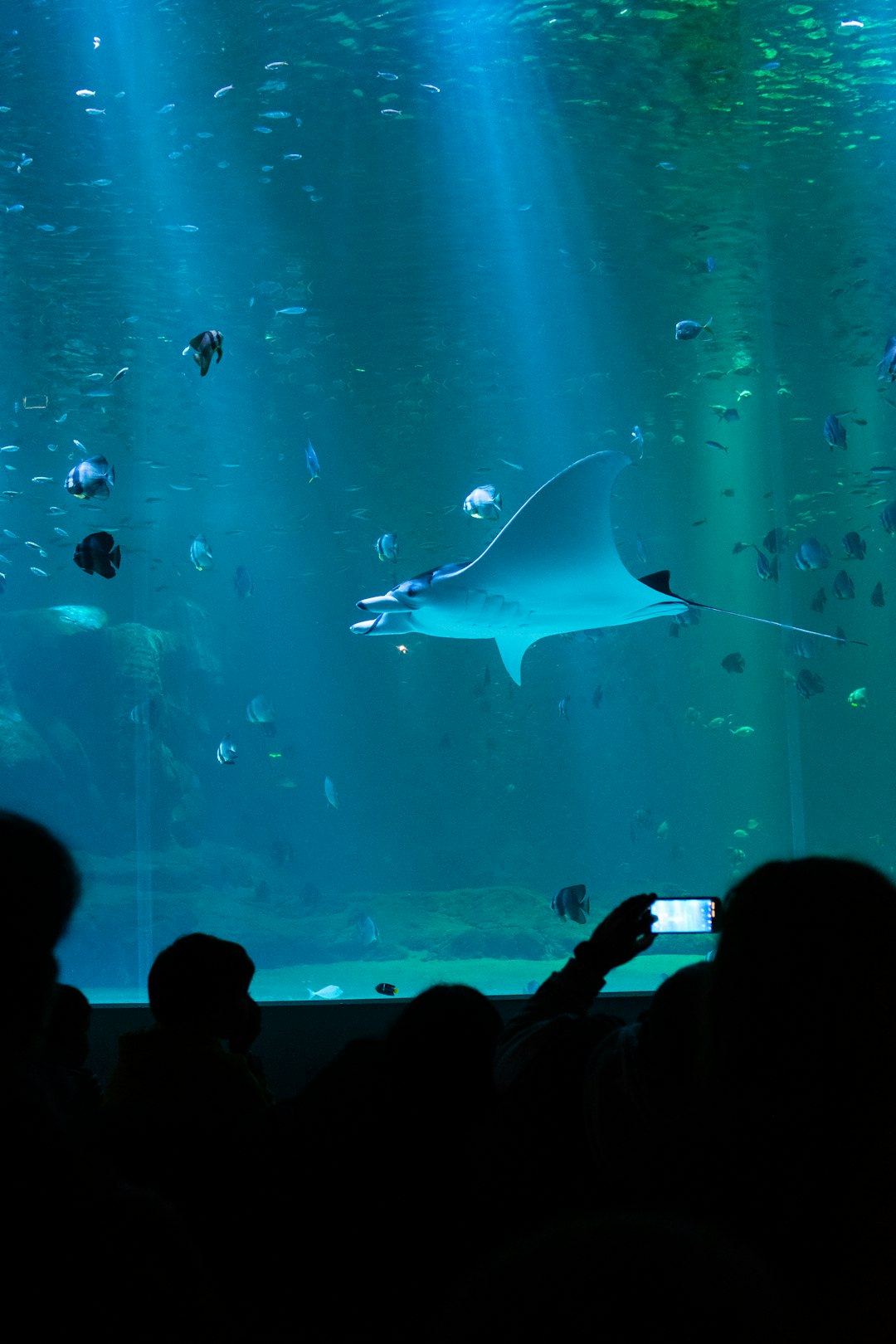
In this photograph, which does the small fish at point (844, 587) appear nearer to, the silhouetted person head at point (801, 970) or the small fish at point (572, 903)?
the small fish at point (572, 903)

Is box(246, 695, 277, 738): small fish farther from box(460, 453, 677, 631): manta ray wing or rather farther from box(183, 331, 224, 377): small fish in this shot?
box(183, 331, 224, 377): small fish

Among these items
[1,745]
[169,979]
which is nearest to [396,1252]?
[169,979]

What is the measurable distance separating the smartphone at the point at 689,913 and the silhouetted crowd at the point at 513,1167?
2.79 feet

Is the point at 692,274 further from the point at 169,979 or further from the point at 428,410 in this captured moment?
the point at 169,979

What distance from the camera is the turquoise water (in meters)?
8.42

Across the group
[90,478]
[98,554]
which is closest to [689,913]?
[98,554]

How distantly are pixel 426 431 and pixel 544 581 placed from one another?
13532 mm

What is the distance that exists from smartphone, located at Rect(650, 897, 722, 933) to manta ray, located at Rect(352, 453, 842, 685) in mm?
1953

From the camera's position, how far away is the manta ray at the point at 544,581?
4.66 m

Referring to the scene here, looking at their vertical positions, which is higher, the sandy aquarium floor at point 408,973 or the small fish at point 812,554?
the small fish at point 812,554

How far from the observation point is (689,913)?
260 centimetres

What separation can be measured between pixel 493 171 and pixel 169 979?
33.7 feet

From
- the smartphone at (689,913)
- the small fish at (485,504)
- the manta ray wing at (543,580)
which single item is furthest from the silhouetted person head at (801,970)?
the small fish at (485,504)

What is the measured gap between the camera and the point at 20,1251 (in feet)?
2.27
